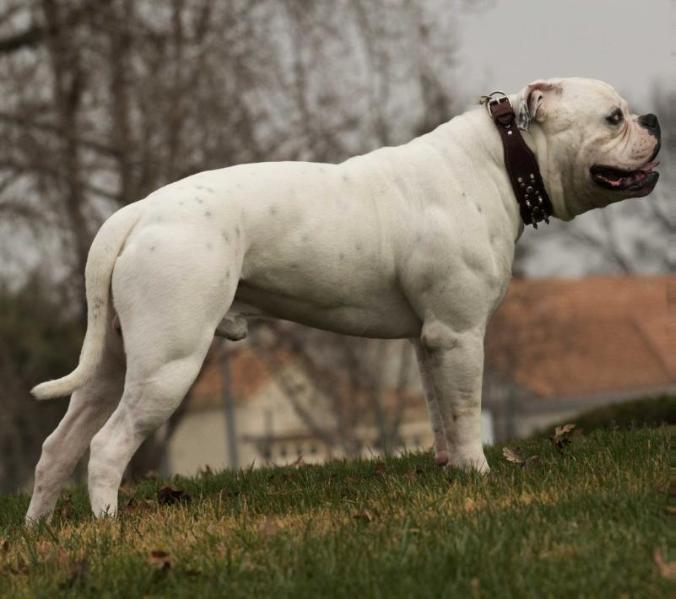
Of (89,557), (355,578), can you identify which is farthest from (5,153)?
(355,578)

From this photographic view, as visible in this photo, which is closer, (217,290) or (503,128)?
(217,290)

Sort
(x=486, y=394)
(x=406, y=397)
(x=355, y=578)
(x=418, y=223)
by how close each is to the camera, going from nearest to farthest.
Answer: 1. (x=355, y=578)
2. (x=418, y=223)
3. (x=406, y=397)
4. (x=486, y=394)

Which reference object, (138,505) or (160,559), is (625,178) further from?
(160,559)

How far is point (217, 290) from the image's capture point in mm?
5922

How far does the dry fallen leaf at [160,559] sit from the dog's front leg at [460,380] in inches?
79.1

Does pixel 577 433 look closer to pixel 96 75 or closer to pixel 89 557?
pixel 89 557

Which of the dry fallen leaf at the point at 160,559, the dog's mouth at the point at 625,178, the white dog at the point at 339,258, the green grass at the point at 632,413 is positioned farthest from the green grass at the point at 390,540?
the green grass at the point at 632,413

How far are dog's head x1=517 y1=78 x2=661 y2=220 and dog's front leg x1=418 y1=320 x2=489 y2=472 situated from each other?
0.98 meters

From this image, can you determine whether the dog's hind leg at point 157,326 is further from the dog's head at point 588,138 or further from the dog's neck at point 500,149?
the dog's head at point 588,138

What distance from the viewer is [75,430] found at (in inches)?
251

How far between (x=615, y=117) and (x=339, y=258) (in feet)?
5.46

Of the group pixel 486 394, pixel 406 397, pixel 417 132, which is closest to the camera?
pixel 417 132

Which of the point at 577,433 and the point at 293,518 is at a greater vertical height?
the point at 293,518

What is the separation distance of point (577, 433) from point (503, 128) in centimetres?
281
